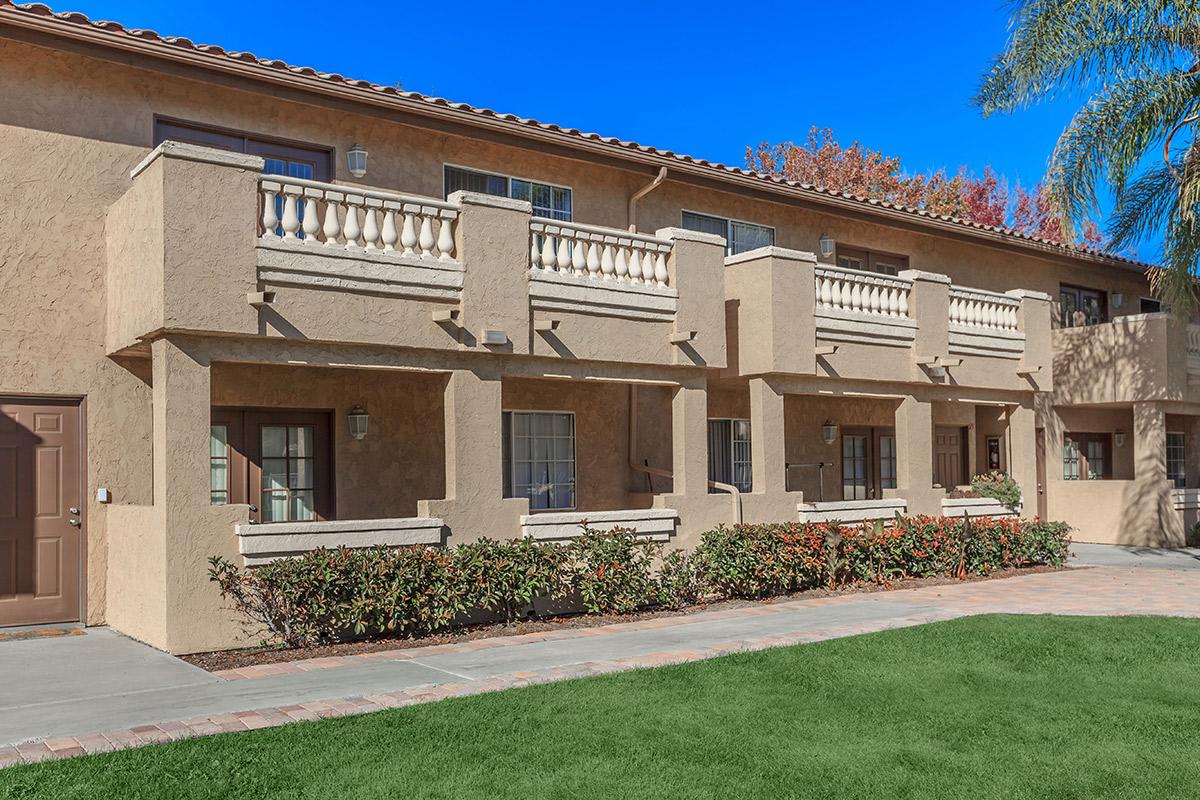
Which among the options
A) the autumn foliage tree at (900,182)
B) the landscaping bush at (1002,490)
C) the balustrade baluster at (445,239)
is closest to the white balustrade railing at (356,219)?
the balustrade baluster at (445,239)

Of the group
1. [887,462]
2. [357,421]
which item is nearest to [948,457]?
[887,462]

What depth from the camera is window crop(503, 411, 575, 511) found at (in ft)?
50.3

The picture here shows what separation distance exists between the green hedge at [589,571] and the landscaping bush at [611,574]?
1 cm

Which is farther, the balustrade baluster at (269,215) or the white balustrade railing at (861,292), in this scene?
the white balustrade railing at (861,292)

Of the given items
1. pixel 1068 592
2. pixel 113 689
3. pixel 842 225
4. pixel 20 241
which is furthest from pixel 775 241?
pixel 113 689

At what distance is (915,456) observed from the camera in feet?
56.5

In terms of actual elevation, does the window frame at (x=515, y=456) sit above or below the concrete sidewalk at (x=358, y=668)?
above

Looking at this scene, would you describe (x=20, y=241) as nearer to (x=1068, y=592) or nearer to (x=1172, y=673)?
(x=1172, y=673)

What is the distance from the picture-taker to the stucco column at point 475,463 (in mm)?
12211

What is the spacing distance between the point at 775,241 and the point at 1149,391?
326 inches

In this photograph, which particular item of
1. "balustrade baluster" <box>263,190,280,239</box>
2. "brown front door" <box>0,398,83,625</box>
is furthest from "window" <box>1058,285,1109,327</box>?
"brown front door" <box>0,398,83,625</box>

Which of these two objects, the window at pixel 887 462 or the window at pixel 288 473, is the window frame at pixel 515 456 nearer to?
the window at pixel 288 473

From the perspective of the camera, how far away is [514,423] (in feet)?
50.4

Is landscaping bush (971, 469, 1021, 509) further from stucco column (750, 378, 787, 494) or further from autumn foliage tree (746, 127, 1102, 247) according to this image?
autumn foliage tree (746, 127, 1102, 247)
